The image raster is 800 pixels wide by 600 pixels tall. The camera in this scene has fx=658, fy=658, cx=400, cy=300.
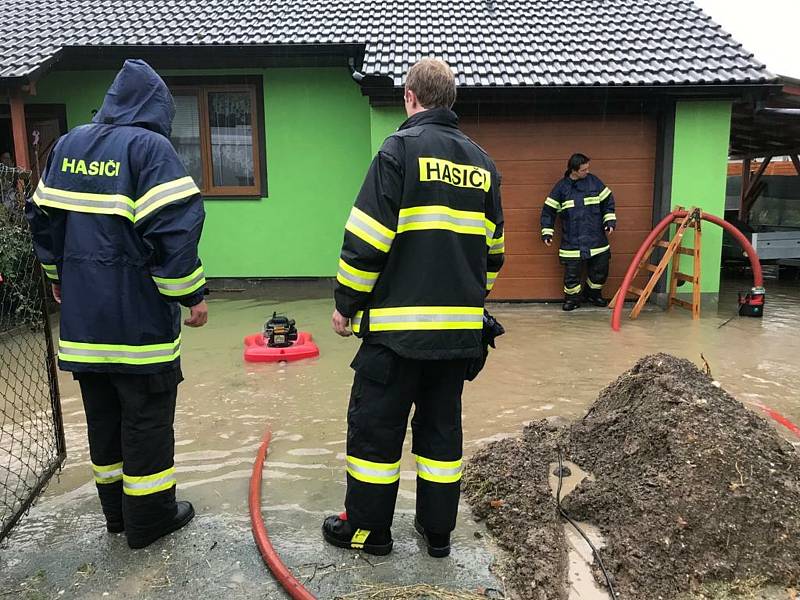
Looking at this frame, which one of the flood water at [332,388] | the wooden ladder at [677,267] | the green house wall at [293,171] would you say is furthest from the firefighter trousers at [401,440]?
the green house wall at [293,171]

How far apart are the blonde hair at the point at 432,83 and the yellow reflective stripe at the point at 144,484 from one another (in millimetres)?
1987

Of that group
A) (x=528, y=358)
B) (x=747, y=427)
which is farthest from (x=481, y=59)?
(x=747, y=427)

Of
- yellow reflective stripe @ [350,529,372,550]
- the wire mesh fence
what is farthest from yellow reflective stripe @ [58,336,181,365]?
yellow reflective stripe @ [350,529,372,550]

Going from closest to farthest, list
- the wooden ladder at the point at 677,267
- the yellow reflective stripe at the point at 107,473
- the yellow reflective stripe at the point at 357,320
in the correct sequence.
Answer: the yellow reflective stripe at the point at 357,320 < the yellow reflective stripe at the point at 107,473 < the wooden ladder at the point at 677,267

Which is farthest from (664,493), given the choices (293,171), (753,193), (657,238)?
(753,193)

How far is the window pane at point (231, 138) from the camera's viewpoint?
31.8ft

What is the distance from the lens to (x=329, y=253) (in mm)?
9906

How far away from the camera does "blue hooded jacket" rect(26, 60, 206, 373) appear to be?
2.69 m

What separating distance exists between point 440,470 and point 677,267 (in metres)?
6.51

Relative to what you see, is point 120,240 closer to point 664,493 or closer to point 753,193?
point 664,493

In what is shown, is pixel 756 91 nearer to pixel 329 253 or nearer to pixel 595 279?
pixel 595 279

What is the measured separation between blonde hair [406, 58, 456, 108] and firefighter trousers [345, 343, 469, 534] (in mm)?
1046

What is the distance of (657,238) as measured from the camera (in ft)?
26.1

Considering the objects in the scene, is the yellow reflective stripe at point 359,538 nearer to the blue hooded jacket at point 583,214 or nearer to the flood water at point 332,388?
the flood water at point 332,388
